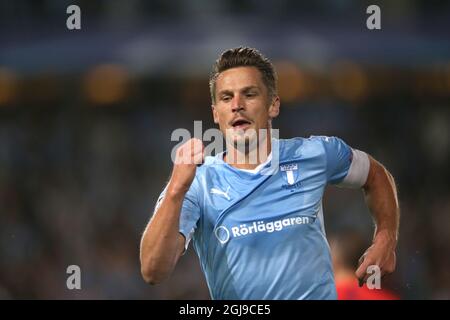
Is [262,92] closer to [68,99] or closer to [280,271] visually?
[280,271]

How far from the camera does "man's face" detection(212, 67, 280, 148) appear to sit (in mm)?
4465

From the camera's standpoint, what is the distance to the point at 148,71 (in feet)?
37.7

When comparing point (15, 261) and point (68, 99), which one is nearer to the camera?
point (15, 261)

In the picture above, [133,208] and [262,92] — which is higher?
[262,92]

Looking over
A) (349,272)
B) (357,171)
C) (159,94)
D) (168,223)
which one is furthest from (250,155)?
(159,94)

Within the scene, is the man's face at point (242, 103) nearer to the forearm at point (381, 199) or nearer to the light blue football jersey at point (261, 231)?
the light blue football jersey at point (261, 231)

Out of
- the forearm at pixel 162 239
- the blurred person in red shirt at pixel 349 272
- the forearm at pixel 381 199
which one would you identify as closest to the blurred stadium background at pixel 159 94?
the blurred person in red shirt at pixel 349 272

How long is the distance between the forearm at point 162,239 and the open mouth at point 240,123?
625mm

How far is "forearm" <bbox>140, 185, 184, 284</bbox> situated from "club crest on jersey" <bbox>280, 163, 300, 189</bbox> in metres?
0.74

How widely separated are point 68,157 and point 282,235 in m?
7.75

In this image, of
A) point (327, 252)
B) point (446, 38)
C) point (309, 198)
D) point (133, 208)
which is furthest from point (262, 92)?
point (446, 38)

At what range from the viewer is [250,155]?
15.1ft

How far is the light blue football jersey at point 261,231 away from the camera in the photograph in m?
4.27

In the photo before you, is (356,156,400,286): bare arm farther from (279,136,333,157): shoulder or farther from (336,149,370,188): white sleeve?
(279,136,333,157): shoulder
